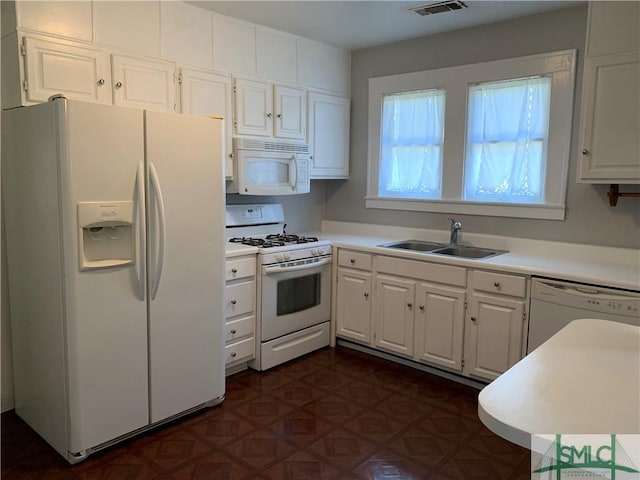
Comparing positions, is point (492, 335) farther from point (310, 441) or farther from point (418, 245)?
point (310, 441)

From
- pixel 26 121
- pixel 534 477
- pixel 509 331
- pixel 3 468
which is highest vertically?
pixel 26 121

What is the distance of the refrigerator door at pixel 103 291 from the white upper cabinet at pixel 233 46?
3.77 ft

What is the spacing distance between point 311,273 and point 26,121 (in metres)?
2.03

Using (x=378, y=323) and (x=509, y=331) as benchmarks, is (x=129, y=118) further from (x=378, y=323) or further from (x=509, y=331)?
(x=509, y=331)

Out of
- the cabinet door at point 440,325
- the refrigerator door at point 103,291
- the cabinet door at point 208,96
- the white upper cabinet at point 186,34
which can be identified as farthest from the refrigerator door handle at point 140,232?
the cabinet door at point 440,325

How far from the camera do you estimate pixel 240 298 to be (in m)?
3.30

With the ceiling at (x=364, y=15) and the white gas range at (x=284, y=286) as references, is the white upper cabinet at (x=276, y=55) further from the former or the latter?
the white gas range at (x=284, y=286)

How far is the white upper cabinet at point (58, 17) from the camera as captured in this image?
2.50 meters

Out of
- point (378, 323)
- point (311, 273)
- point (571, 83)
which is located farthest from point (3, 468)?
point (571, 83)

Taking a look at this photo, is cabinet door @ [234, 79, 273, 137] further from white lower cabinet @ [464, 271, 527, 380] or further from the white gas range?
white lower cabinet @ [464, 271, 527, 380]

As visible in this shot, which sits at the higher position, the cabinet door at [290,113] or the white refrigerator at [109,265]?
the cabinet door at [290,113]

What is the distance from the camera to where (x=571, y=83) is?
321 cm

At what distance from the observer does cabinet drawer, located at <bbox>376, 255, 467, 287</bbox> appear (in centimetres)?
318

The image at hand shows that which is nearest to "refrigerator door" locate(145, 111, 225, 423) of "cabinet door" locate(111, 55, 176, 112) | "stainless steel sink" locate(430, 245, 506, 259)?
"cabinet door" locate(111, 55, 176, 112)
